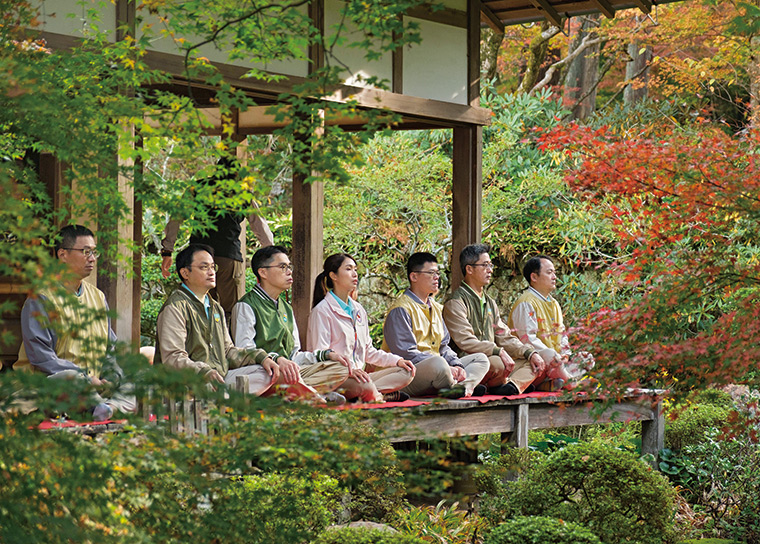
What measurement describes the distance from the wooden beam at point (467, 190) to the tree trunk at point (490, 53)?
Answer: 655cm

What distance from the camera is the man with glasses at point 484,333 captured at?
7.47m

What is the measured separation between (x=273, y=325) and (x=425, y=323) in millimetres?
1377

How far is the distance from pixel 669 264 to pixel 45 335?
3.30 metres

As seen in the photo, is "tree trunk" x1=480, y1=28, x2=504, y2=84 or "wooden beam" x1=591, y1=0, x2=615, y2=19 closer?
"wooden beam" x1=591, y1=0, x2=615, y2=19

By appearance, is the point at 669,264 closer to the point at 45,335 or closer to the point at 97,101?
the point at 97,101

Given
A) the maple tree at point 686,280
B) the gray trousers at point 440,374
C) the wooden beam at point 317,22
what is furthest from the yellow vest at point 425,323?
the maple tree at point 686,280

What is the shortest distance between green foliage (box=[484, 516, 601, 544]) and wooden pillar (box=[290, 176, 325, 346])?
2.38m

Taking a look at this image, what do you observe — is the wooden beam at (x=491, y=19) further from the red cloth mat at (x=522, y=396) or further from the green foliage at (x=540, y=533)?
the green foliage at (x=540, y=533)

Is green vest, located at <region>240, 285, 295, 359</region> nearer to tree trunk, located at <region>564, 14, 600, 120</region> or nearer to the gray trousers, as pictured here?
the gray trousers

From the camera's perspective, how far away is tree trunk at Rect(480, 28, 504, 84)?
15.0 m

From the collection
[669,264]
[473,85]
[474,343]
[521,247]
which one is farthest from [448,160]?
[669,264]

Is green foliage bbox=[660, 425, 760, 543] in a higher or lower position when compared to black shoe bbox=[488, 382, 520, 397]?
lower

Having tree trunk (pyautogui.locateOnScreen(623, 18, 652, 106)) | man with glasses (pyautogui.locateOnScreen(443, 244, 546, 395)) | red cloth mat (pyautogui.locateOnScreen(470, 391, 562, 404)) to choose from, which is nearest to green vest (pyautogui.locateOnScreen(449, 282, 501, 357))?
man with glasses (pyautogui.locateOnScreen(443, 244, 546, 395))

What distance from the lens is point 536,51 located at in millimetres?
14812
